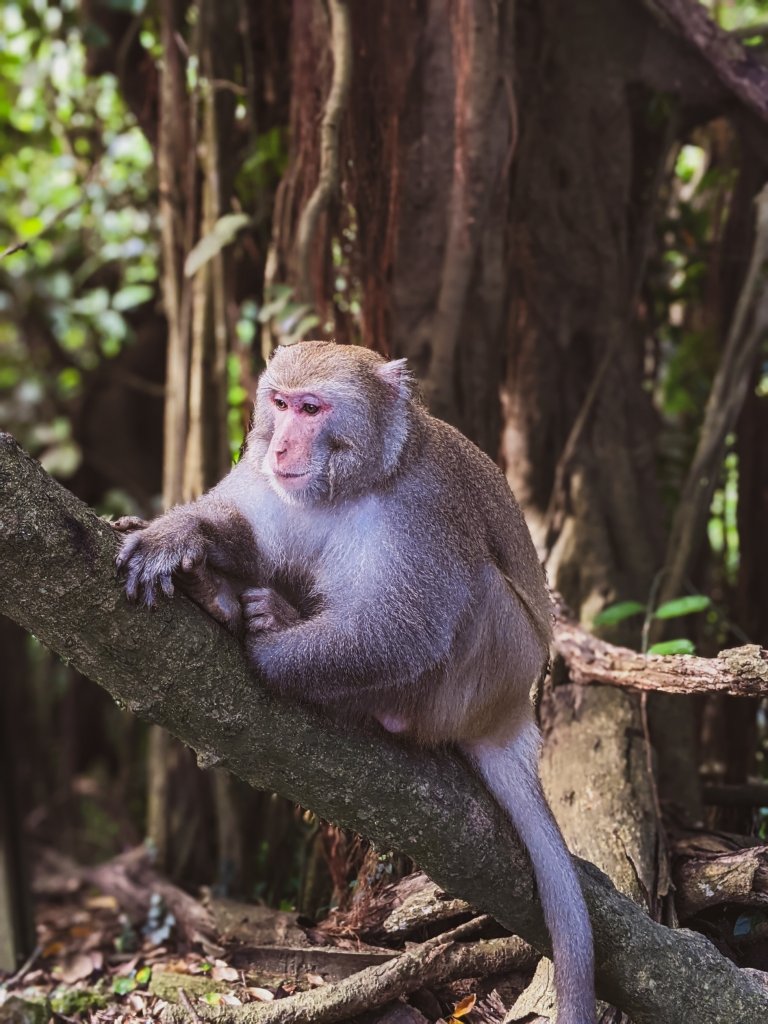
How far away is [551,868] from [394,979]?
2.17 ft

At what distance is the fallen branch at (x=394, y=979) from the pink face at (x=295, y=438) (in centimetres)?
143

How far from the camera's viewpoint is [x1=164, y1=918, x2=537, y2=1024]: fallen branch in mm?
2950

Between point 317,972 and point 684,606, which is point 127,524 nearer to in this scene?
point 317,972

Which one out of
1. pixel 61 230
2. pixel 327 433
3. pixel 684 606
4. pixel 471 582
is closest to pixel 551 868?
pixel 471 582

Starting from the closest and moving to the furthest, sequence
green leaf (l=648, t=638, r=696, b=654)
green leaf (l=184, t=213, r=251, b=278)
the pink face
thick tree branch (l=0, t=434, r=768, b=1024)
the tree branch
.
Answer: thick tree branch (l=0, t=434, r=768, b=1024), the pink face, green leaf (l=648, t=638, r=696, b=654), the tree branch, green leaf (l=184, t=213, r=251, b=278)

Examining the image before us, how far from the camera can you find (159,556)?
2357 mm

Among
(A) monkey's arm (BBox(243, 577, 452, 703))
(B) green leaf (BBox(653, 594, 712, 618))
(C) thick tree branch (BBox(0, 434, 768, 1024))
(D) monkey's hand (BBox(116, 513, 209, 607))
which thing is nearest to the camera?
(C) thick tree branch (BBox(0, 434, 768, 1024))

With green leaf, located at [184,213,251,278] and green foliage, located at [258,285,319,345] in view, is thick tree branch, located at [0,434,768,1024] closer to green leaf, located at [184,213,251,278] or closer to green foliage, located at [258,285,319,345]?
green foliage, located at [258,285,319,345]

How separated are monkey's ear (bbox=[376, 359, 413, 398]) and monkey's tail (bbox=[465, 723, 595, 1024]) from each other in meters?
1.03

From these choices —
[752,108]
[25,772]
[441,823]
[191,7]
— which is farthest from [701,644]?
[25,772]

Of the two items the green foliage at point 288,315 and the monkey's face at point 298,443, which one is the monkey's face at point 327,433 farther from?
the green foliage at point 288,315

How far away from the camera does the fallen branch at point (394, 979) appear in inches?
116

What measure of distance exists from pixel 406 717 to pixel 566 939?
2.20ft

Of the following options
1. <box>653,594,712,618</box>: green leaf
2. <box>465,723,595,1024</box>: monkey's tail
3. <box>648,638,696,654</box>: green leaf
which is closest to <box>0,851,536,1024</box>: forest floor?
<box>465,723,595,1024</box>: monkey's tail
